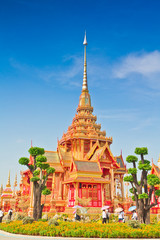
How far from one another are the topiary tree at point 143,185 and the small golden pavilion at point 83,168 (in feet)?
31.7

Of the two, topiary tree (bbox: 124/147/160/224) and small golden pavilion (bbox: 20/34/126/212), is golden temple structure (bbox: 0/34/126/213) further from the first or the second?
topiary tree (bbox: 124/147/160/224)

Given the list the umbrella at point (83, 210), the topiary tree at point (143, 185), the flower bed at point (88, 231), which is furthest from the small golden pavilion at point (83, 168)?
the flower bed at point (88, 231)

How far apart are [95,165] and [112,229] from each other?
18.2m

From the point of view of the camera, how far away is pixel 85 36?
60.1 m

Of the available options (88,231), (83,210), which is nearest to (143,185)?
(83,210)

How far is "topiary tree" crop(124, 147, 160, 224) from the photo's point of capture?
67.3 ft

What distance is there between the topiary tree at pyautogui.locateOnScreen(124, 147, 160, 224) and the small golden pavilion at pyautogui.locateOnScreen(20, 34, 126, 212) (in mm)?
9661

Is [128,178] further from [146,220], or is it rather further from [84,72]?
[84,72]

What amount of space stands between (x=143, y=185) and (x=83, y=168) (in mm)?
11751

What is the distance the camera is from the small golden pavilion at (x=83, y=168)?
31.6 m

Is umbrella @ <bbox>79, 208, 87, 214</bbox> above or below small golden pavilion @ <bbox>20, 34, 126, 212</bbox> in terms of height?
below

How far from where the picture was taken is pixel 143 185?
22188mm

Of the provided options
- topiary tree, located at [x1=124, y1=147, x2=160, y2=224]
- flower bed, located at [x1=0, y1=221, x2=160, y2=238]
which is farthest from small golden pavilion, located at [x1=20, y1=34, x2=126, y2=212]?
flower bed, located at [x1=0, y1=221, x2=160, y2=238]

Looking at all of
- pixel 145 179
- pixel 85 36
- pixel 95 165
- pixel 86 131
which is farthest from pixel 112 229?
pixel 85 36
